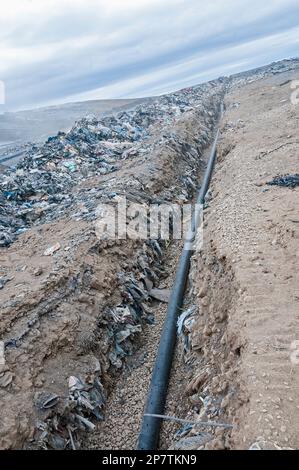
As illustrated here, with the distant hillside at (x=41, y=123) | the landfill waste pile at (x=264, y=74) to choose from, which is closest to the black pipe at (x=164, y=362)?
the distant hillside at (x=41, y=123)

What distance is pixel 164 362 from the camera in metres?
6.33

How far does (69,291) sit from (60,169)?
967 cm

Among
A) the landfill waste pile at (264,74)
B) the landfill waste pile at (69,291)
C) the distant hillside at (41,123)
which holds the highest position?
the landfill waste pile at (264,74)

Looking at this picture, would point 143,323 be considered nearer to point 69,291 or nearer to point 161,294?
point 161,294

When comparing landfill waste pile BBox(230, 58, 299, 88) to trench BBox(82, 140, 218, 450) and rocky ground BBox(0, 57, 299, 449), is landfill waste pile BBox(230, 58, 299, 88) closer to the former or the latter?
rocky ground BBox(0, 57, 299, 449)

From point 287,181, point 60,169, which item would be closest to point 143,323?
point 287,181

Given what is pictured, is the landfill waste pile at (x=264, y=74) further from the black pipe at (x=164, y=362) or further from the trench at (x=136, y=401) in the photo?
the trench at (x=136, y=401)

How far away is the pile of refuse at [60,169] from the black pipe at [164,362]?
4.21 meters

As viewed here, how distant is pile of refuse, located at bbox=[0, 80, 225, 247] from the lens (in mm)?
11828

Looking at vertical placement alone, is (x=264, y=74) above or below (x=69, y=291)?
above

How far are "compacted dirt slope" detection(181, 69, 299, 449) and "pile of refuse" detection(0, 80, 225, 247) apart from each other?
17.3 ft

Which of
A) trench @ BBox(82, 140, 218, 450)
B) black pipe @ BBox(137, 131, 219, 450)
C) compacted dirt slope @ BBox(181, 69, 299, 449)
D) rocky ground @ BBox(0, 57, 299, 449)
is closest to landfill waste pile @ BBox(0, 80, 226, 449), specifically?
rocky ground @ BBox(0, 57, 299, 449)

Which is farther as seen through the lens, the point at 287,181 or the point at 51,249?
the point at 287,181

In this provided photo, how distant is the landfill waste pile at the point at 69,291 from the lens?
5168 mm
